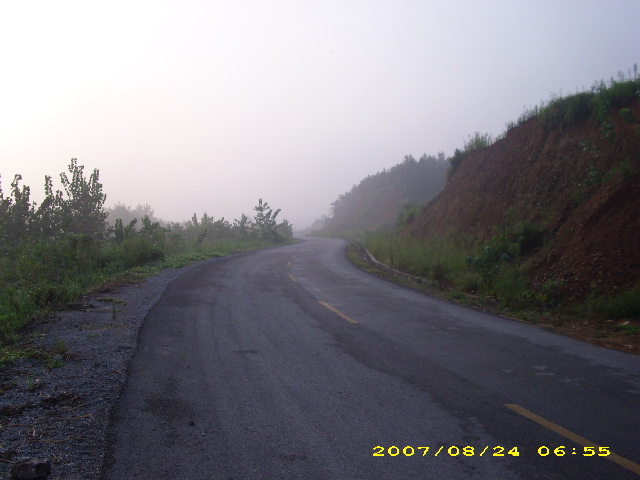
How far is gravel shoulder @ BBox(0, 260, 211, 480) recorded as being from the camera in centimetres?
399

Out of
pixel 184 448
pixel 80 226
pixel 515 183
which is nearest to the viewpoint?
pixel 184 448

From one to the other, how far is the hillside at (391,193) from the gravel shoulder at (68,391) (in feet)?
188

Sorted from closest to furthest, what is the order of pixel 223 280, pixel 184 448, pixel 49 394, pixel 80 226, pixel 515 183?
pixel 184 448 < pixel 49 394 < pixel 223 280 < pixel 515 183 < pixel 80 226

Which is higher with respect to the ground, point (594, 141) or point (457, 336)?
point (594, 141)

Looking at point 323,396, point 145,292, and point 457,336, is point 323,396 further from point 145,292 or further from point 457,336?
point 145,292

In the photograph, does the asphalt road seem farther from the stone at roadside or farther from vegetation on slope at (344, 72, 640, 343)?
vegetation on slope at (344, 72, 640, 343)

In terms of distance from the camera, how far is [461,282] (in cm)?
1420

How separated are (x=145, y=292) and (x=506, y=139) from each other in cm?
1683

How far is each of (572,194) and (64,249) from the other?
16.9 meters

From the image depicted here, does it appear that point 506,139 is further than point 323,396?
Yes

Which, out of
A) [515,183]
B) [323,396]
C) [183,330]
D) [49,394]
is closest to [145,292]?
[183,330]
